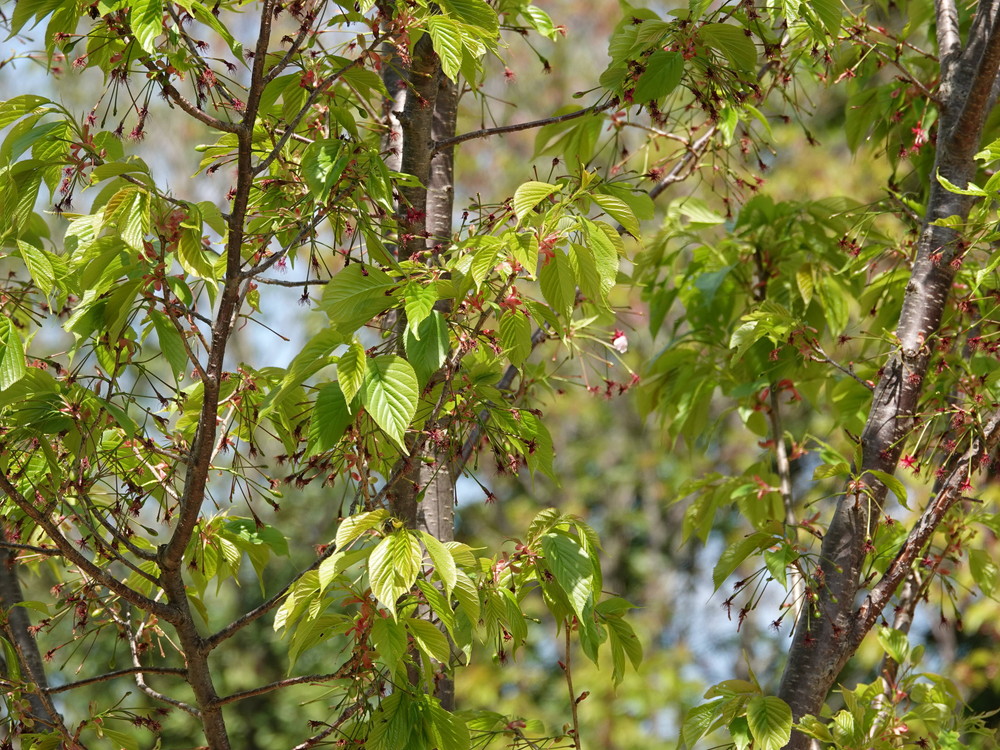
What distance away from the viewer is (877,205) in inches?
79.5

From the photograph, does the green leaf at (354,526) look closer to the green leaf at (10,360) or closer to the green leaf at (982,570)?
the green leaf at (10,360)

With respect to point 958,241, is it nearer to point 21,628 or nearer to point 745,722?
point 745,722

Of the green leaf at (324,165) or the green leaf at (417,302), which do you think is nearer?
the green leaf at (417,302)

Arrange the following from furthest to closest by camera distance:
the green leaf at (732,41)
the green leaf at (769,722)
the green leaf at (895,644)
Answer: the green leaf at (895,644) < the green leaf at (769,722) < the green leaf at (732,41)

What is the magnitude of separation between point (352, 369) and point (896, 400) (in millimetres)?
1094

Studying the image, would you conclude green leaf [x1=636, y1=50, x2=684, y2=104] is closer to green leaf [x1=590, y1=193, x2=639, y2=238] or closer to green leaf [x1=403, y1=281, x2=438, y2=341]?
green leaf [x1=590, y1=193, x2=639, y2=238]

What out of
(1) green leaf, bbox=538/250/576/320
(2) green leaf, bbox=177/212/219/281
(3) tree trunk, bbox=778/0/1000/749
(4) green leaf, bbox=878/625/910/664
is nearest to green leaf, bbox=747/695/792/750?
(3) tree trunk, bbox=778/0/1000/749

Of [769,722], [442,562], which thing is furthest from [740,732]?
[442,562]

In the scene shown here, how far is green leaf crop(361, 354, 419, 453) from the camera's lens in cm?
113

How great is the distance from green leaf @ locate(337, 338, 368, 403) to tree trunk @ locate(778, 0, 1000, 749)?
936 mm

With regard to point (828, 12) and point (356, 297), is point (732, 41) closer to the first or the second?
point (828, 12)

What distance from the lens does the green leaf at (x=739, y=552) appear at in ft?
5.66

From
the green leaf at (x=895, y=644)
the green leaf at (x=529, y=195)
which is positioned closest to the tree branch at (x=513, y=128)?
the green leaf at (x=529, y=195)

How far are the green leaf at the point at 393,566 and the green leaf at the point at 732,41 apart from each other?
2.67 feet
